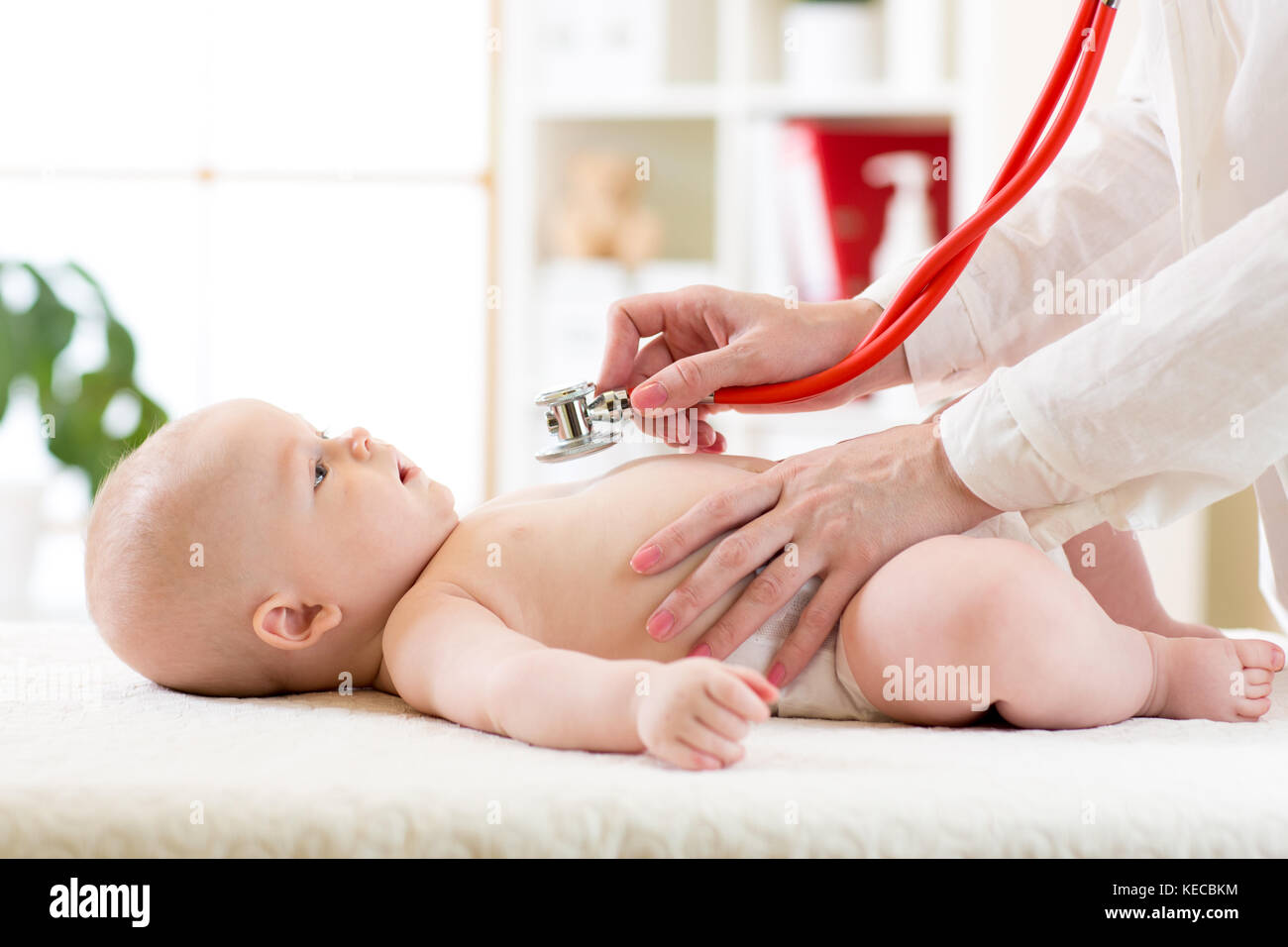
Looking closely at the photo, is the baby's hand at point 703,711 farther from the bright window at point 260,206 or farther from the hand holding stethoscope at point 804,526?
the bright window at point 260,206

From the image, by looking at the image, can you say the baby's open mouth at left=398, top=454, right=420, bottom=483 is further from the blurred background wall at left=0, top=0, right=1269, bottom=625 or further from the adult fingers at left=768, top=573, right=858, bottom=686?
the blurred background wall at left=0, top=0, right=1269, bottom=625

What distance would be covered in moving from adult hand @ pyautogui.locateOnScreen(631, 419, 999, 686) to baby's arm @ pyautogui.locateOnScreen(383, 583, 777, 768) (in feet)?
0.51

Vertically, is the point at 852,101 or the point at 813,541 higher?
the point at 852,101

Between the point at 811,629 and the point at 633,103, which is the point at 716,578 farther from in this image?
the point at 633,103

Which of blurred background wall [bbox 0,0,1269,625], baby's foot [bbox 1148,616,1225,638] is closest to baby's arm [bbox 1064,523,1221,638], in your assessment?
baby's foot [bbox 1148,616,1225,638]

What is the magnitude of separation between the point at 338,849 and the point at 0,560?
7.25 feet

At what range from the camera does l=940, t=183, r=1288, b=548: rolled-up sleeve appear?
75 cm

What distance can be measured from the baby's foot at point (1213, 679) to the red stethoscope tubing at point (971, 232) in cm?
32

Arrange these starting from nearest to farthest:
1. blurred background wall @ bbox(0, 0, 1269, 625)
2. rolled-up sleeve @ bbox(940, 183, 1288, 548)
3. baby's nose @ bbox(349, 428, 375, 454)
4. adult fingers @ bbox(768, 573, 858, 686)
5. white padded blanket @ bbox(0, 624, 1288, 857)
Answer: white padded blanket @ bbox(0, 624, 1288, 857) → rolled-up sleeve @ bbox(940, 183, 1288, 548) → adult fingers @ bbox(768, 573, 858, 686) → baby's nose @ bbox(349, 428, 375, 454) → blurred background wall @ bbox(0, 0, 1269, 625)

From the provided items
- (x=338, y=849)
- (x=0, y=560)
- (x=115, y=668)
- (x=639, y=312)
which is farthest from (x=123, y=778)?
(x=0, y=560)

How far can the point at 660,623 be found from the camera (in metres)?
0.86

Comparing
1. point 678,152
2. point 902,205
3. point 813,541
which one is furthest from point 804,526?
point 678,152

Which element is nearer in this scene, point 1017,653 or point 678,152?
point 1017,653

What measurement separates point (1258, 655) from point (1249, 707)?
0.14 ft
